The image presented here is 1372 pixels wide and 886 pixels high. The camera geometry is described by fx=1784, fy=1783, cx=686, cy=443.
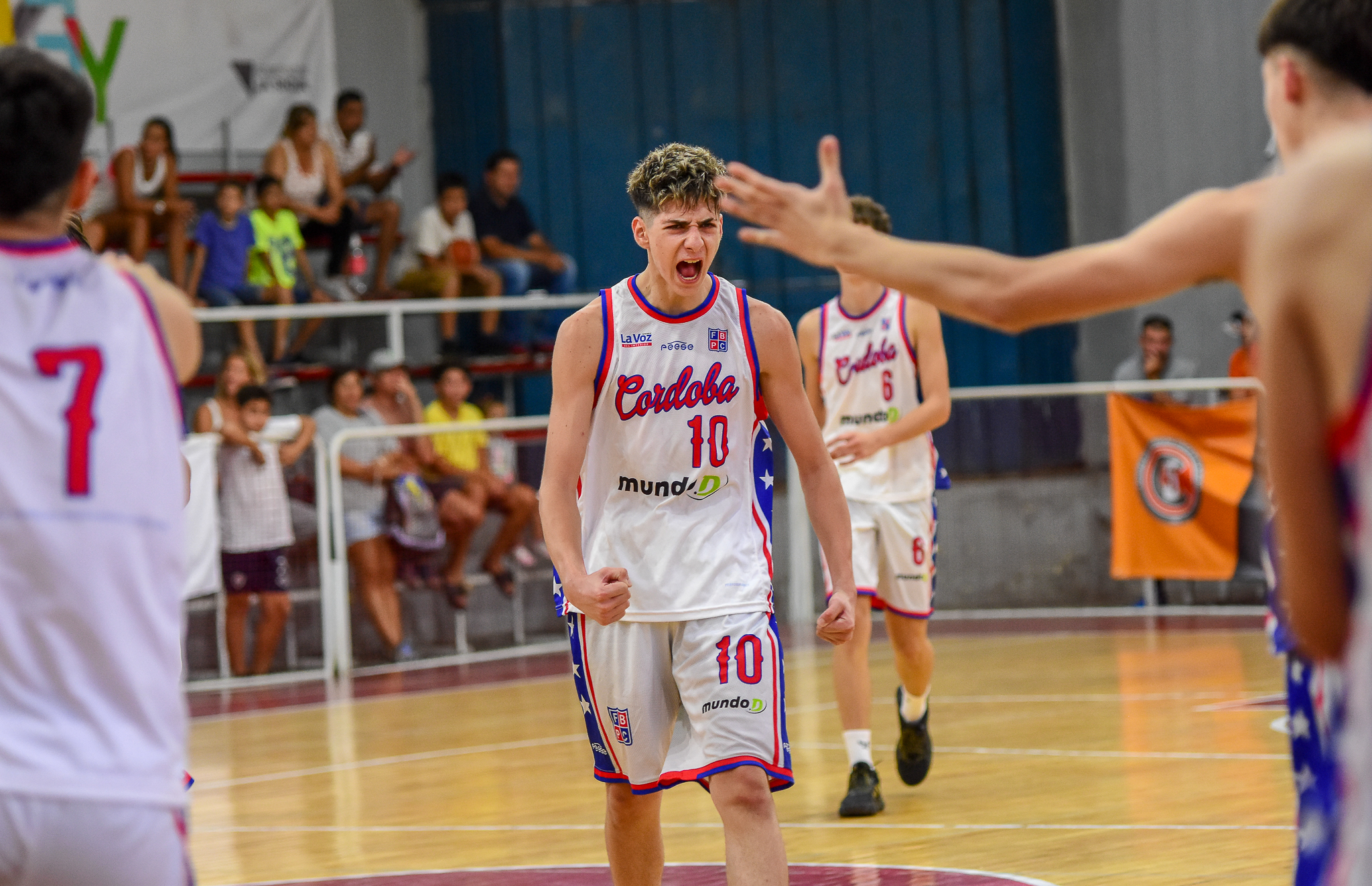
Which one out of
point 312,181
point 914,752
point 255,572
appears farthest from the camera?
point 312,181

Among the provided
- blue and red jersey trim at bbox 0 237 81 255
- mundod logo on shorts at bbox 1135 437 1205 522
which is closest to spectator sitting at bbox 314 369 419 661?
mundod logo on shorts at bbox 1135 437 1205 522

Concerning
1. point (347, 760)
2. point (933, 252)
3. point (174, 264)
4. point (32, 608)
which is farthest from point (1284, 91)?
point (174, 264)

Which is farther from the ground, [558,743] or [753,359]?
[753,359]

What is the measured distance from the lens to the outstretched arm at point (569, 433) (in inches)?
183

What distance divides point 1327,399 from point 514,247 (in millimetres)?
13164

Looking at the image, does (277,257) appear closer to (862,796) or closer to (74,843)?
(862,796)

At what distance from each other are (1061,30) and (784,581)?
20.5 feet

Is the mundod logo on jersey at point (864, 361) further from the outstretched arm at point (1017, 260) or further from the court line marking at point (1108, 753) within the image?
the outstretched arm at point (1017, 260)

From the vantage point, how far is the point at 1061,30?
16547 mm

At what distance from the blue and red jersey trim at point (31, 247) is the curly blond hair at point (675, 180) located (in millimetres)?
2278

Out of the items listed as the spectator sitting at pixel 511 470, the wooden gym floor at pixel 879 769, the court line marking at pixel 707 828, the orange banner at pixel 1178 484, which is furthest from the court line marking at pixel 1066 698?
the spectator sitting at pixel 511 470

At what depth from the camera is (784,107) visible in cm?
1666

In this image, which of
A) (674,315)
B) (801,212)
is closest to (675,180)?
(674,315)

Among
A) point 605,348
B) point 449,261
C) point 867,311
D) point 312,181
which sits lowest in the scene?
point 605,348
